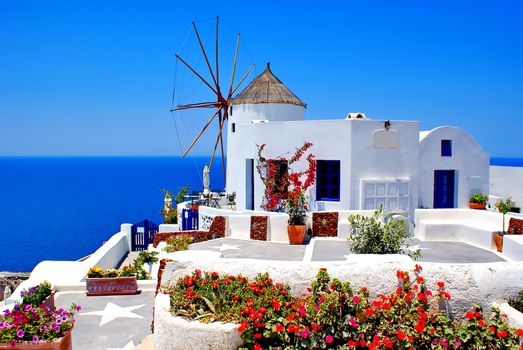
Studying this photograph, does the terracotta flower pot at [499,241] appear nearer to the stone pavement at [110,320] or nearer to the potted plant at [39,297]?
the stone pavement at [110,320]

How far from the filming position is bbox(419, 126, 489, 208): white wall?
1842 centimetres

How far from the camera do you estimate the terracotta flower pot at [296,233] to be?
1420 centimetres

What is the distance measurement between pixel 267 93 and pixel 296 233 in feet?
42.1

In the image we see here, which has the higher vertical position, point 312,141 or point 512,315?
point 312,141

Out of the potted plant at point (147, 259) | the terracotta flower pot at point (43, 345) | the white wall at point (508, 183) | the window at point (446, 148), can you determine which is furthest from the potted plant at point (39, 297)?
the white wall at point (508, 183)

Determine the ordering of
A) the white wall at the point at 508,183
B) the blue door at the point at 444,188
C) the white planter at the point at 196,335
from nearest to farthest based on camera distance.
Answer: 1. the white planter at the point at 196,335
2. the blue door at the point at 444,188
3. the white wall at the point at 508,183

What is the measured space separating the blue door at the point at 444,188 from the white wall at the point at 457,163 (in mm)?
242

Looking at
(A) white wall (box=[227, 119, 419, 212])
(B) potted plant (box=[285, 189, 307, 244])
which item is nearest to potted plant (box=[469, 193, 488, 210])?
(A) white wall (box=[227, 119, 419, 212])

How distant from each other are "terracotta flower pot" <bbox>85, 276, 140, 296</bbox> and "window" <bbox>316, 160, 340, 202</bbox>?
8.85 metres

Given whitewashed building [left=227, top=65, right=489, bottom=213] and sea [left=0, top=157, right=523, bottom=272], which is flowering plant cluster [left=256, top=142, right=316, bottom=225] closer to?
whitewashed building [left=227, top=65, right=489, bottom=213]

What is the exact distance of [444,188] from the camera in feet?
62.7

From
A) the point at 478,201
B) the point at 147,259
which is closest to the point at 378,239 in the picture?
the point at 147,259

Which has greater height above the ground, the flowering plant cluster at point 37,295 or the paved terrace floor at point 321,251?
the paved terrace floor at point 321,251

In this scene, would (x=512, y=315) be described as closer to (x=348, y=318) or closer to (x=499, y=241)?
(x=348, y=318)
